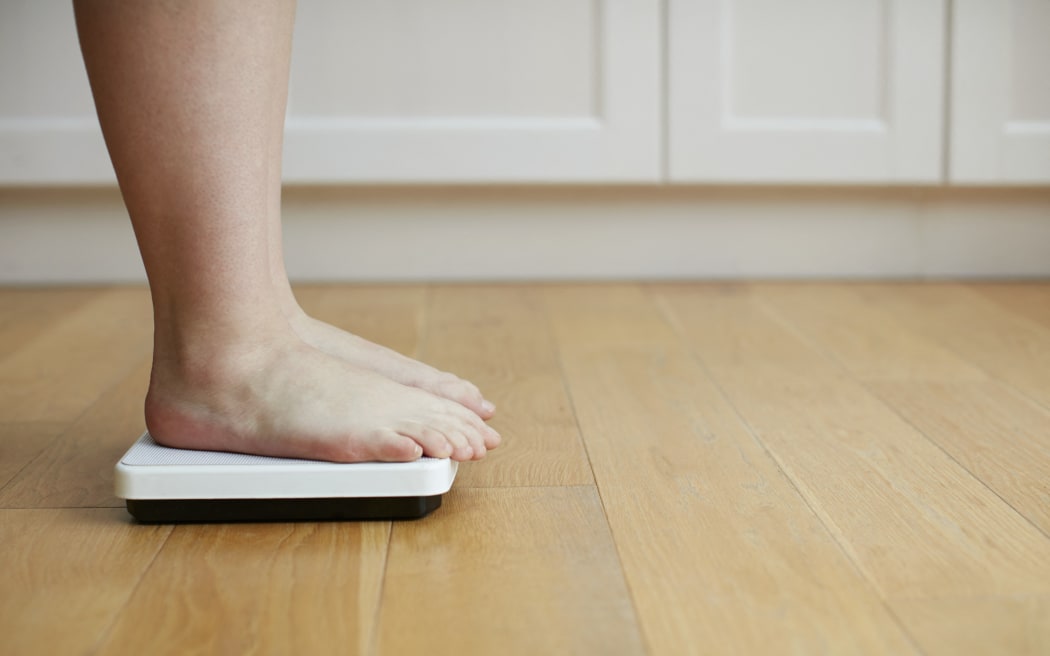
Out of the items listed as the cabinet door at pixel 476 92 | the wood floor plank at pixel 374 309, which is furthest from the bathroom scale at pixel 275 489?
the cabinet door at pixel 476 92

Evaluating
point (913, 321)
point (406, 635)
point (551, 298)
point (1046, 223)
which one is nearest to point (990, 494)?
point (406, 635)

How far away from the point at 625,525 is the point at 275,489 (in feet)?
0.79

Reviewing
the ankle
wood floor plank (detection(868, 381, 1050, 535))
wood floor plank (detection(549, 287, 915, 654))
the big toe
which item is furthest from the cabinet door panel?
the ankle

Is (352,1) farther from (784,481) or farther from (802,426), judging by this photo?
(784,481)

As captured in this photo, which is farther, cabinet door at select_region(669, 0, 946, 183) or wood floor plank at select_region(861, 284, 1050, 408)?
cabinet door at select_region(669, 0, 946, 183)

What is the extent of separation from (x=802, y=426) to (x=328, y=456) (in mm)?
451

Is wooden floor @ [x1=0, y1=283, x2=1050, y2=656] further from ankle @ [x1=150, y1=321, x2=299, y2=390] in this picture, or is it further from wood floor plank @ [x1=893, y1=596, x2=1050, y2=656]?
ankle @ [x1=150, y1=321, x2=299, y2=390]

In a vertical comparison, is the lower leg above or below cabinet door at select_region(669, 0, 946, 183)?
below

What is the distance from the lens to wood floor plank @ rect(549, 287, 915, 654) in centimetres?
65

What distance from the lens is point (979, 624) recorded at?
Result: 0.65 metres

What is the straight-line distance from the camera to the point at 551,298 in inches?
69.7

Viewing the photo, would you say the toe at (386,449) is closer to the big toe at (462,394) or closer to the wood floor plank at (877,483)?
the big toe at (462,394)

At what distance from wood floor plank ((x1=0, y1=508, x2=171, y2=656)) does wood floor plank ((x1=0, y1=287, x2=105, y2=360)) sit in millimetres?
624

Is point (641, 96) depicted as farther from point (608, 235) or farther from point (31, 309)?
point (31, 309)
